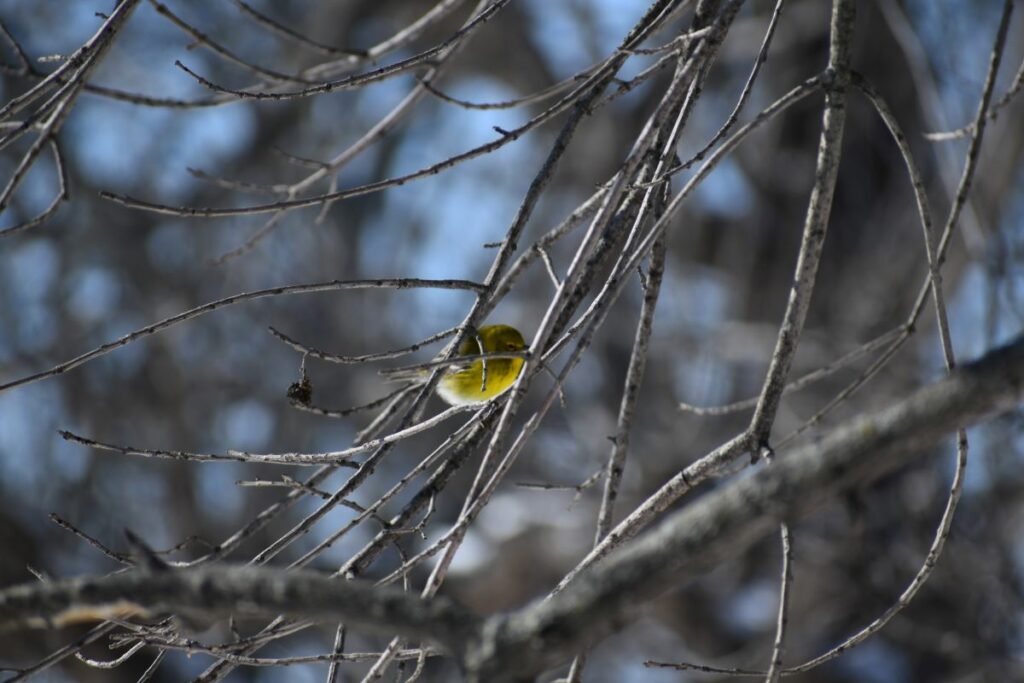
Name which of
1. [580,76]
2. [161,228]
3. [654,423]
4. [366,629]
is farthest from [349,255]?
[366,629]

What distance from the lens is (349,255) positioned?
1186cm

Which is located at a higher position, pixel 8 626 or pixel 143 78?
pixel 143 78

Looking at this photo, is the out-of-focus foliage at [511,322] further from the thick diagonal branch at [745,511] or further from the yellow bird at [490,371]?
the thick diagonal branch at [745,511]

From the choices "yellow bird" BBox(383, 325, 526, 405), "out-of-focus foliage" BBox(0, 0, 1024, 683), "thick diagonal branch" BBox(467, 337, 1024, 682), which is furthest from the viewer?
"out-of-focus foliage" BBox(0, 0, 1024, 683)

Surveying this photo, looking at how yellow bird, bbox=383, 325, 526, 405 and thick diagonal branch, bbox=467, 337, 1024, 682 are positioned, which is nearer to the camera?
thick diagonal branch, bbox=467, 337, 1024, 682

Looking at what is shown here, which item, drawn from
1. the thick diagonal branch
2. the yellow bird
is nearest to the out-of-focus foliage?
the yellow bird

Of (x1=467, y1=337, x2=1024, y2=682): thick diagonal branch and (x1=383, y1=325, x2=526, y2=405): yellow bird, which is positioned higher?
(x1=383, y1=325, x2=526, y2=405): yellow bird

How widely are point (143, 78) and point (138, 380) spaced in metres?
2.97

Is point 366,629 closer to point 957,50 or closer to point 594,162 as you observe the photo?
point 957,50

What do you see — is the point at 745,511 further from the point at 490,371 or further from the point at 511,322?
the point at 511,322

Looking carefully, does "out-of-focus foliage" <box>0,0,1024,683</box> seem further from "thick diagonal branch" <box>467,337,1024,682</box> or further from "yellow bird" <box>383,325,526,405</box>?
"thick diagonal branch" <box>467,337,1024,682</box>

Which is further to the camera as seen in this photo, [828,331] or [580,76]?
[828,331]

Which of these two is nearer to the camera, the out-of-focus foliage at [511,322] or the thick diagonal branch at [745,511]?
the thick diagonal branch at [745,511]

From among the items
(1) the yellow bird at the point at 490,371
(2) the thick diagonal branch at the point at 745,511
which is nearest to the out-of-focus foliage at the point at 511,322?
(1) the yellow bird at the point at 490,371
